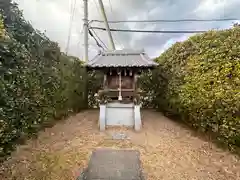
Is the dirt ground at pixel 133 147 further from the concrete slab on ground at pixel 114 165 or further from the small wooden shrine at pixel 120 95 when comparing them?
the small wooden shrine at pixel 120 95

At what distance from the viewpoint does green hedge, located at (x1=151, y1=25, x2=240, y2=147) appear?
15.8 feet

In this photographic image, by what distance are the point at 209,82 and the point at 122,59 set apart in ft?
12.8

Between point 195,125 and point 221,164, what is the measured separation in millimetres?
2095

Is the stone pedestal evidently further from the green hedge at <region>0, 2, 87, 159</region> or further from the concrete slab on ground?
the concrete slab on ground

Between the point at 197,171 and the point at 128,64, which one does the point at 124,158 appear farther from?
the point at 128,64

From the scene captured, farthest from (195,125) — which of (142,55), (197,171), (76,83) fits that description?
(76,83)

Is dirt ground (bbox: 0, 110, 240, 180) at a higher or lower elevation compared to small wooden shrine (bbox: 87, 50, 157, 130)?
lower

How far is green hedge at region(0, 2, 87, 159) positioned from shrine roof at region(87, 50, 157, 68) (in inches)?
62.1

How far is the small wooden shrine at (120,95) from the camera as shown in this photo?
762cm

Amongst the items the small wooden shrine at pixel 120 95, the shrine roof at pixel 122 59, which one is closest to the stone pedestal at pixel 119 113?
the small wooden shrine at pixel 120 95

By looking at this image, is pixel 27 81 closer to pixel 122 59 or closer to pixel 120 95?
pixel 120 95

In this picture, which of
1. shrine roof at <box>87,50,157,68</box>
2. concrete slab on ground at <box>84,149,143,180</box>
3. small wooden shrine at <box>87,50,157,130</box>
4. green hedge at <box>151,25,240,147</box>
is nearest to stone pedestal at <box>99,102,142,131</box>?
small wooden shrine at <box>87,50,157,130</box>

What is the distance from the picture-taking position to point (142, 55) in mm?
8492

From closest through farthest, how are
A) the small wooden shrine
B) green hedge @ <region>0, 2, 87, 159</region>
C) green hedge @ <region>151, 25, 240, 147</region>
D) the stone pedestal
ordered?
green hedge @ <region>0, 2, 87, 159</region>, green hedge @ <region>151, 25, 240, 147</region>, the small wooden shrine, the stone pedestal
